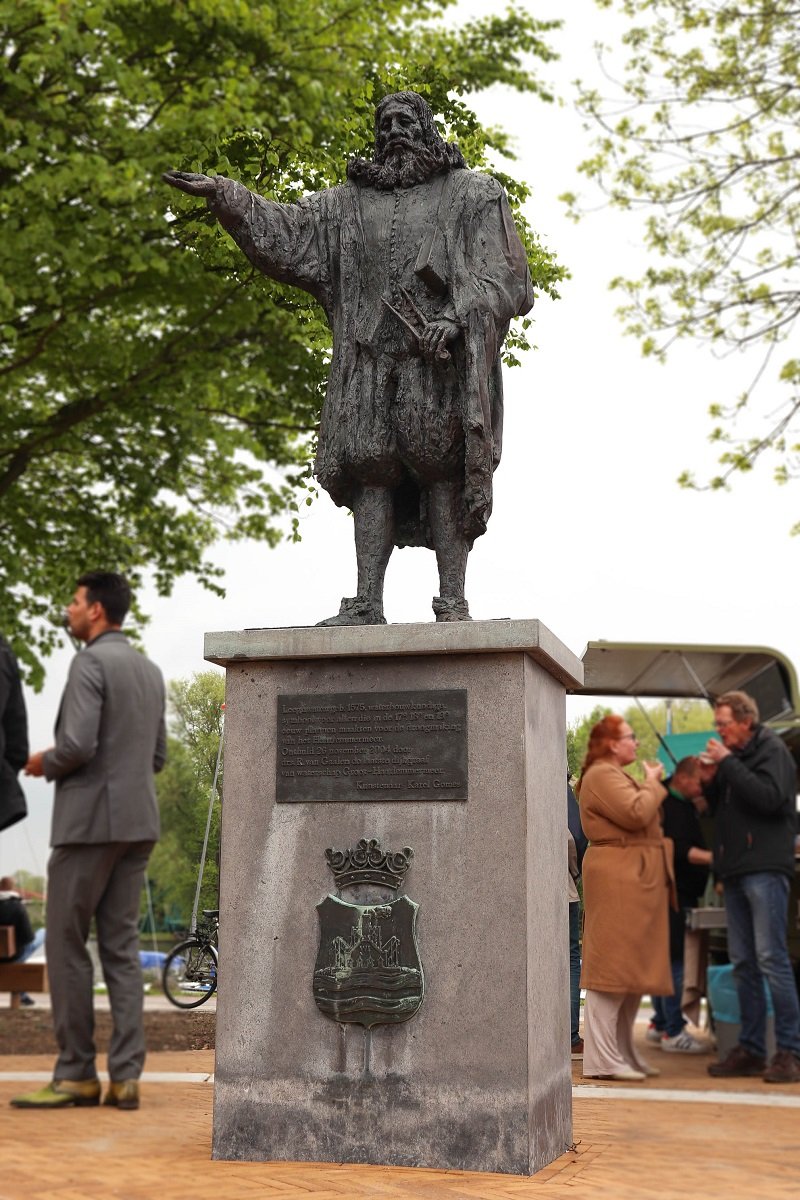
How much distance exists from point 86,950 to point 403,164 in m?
3.48

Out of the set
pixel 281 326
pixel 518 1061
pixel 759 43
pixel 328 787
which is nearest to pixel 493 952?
pixel 518 1061

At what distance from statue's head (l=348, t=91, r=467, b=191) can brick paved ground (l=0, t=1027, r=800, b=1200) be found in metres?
3.81

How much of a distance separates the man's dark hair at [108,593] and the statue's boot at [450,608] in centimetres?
128

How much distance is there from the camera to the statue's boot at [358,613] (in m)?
5.82

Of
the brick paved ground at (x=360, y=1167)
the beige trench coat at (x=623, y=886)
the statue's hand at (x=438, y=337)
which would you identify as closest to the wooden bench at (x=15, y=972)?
the brick paved ground at (x=360, y=1167)

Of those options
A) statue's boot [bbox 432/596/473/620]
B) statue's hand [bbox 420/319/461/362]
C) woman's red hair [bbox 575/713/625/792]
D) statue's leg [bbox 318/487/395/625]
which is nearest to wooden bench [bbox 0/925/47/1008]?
statue's leg [bbox 318/487/395/625]

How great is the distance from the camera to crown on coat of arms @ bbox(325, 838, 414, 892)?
5.12 metres

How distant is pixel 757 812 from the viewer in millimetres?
7992

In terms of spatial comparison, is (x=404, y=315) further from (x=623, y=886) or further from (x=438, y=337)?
(x=623, y=886)

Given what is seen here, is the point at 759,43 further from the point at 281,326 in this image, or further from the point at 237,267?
the point at 237,267

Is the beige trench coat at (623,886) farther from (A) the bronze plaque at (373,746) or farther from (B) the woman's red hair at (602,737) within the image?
(A) the bronze plaque at (373,746)

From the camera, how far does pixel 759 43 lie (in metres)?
15.0

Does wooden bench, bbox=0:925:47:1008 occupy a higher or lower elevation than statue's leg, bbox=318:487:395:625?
lower

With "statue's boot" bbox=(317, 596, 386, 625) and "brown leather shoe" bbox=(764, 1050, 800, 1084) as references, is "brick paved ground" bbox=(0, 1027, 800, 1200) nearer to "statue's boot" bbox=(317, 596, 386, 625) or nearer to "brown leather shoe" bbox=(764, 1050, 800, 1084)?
"brown leather shoe" bbox=(764, 1050, 800, 1084)
